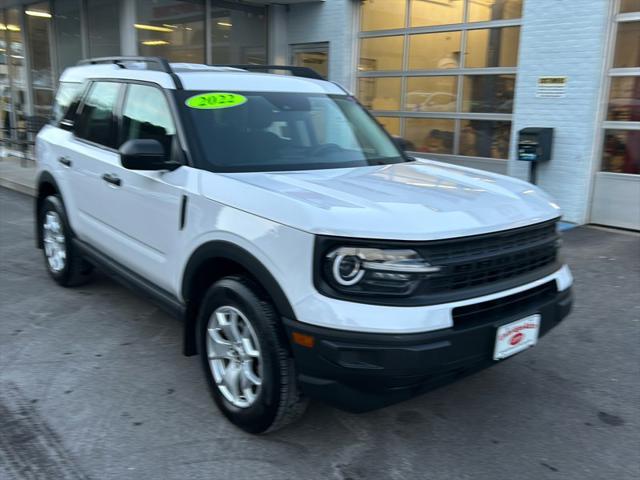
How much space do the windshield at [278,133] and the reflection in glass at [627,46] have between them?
16.1ft

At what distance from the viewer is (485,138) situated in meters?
9.27

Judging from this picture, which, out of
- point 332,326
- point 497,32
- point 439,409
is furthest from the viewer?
point 497,32

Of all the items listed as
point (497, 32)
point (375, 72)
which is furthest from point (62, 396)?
point (375, 72)

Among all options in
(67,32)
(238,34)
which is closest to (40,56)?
(67,32)

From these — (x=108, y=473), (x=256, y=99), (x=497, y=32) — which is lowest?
(x=108, y=473)

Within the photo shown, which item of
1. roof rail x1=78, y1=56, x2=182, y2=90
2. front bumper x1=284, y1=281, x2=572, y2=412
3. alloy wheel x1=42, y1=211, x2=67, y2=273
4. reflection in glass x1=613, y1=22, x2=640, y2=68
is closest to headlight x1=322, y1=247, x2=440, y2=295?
front bumper x1=284, y1=281, x2=572, y2=412

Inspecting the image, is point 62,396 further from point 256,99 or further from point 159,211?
point 256,99

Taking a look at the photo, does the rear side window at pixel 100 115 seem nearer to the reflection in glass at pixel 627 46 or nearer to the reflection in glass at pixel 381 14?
the reflection in glass at pixel 627 46

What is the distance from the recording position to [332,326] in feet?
8.08

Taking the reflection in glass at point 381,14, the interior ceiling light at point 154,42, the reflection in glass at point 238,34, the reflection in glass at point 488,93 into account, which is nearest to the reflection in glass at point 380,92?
the reflection in glass at point 381,14

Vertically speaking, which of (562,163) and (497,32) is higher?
(497,32)

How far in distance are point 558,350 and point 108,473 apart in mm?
3078

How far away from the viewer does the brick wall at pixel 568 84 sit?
752 centimetres

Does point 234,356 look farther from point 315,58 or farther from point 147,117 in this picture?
point 315,58
